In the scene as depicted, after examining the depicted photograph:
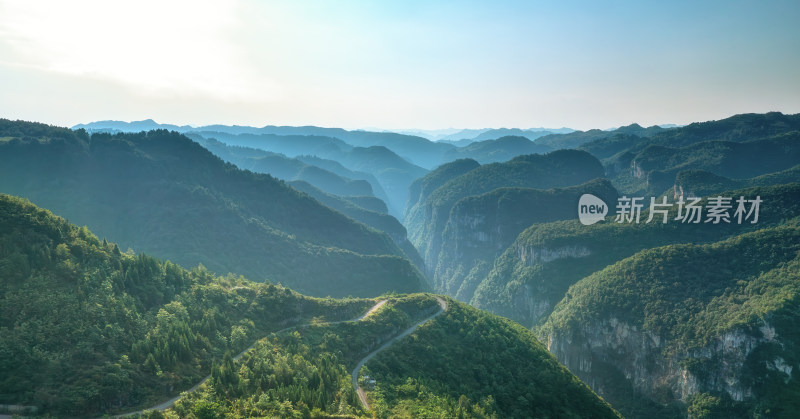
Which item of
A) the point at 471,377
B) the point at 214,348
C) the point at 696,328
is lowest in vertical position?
the point at 696,328

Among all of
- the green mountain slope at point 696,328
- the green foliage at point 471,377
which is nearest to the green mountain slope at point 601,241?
the green mountain slope at point 696,328

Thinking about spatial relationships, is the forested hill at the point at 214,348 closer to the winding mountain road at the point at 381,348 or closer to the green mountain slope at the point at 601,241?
the winding mountain road at the point at 381,348

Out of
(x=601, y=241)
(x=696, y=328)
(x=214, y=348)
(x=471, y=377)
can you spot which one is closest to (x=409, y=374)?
(x=471, y=377)

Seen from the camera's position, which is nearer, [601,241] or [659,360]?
[659,360]

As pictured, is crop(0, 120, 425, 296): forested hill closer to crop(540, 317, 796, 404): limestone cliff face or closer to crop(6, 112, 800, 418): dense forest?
crop(6, 112, 800, 418): dense forest

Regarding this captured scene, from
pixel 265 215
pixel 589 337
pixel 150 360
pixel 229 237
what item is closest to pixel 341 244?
pixel 265 215

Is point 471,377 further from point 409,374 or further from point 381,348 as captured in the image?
point 381,348
